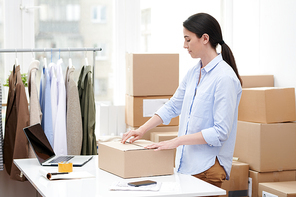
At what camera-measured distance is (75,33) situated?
3.34 metres

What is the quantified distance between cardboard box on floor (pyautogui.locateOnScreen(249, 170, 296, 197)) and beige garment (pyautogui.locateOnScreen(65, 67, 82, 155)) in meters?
1.26

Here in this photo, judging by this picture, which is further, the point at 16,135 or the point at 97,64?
the point at 97,64

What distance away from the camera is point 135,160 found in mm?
1688

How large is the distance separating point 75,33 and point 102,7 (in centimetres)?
35

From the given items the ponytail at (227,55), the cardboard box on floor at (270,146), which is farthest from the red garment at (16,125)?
the cardboard box on floor at (270,146)

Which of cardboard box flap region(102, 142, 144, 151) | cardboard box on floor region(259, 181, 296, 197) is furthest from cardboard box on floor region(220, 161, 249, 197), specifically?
cardboard box flap region(102, 142, 144, 151)

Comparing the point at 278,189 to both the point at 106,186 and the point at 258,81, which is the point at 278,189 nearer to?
the point at 258,81

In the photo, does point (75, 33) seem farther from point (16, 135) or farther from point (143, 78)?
point (16, 135)

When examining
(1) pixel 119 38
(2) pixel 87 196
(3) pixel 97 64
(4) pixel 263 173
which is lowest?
(4) pixel 263 173

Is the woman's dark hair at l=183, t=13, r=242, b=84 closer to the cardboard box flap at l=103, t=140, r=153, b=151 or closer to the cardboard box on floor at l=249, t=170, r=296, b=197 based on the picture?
the cardboard box flap at l=103, t=140, r=153, b=151

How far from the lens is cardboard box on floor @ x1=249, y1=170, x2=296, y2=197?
2.69 metres

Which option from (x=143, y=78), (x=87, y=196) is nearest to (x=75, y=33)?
(x=143, y=78)

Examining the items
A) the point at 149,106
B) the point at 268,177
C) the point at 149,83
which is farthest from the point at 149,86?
the point at 268,177

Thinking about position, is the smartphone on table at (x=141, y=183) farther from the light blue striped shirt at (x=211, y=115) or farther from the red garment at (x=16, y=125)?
the red garment at (x=16, y=125)
